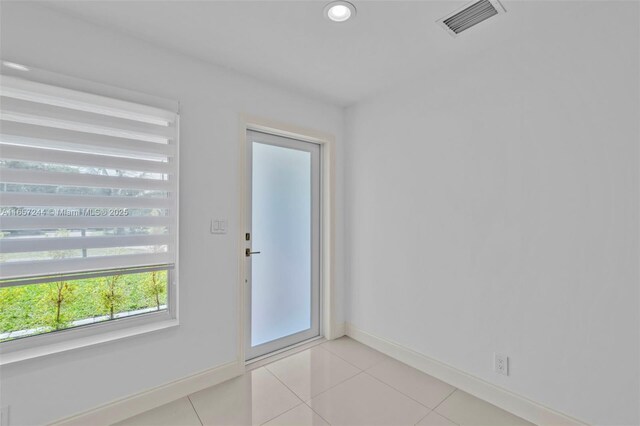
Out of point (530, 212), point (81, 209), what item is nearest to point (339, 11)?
point (530, 212)

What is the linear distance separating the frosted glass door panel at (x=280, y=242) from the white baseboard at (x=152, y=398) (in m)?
0.42

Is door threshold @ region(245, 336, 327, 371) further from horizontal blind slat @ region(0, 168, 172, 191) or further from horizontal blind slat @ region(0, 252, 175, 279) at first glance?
horizontal blind slat @ region(0, 168, 172, 191)

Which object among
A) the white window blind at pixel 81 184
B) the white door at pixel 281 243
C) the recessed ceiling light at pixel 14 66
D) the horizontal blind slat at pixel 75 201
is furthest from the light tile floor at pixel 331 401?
the recessed ceiling light at pixel 14 66

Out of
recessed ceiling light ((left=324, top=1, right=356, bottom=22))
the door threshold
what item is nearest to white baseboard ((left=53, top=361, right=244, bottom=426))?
the door threshold

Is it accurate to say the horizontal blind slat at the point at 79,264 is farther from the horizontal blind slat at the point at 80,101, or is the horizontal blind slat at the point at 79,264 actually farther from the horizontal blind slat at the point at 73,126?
the horizontal blind slat at the point at 80,101

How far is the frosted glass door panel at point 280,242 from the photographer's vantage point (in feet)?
8.76

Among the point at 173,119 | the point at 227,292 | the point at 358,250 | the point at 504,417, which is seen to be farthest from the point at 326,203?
the point at 504,417

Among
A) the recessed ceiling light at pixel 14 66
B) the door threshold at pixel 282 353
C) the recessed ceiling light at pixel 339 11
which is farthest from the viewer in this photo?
the door threshold at pixel 282 353

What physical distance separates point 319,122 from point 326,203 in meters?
0.85

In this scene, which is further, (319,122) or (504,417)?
(319,122)

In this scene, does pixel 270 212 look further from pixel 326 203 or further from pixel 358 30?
pixel 358 30

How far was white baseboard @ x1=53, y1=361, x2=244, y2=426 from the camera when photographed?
174cm

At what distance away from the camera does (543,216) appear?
1810 mm

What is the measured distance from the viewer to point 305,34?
1.91 metres
